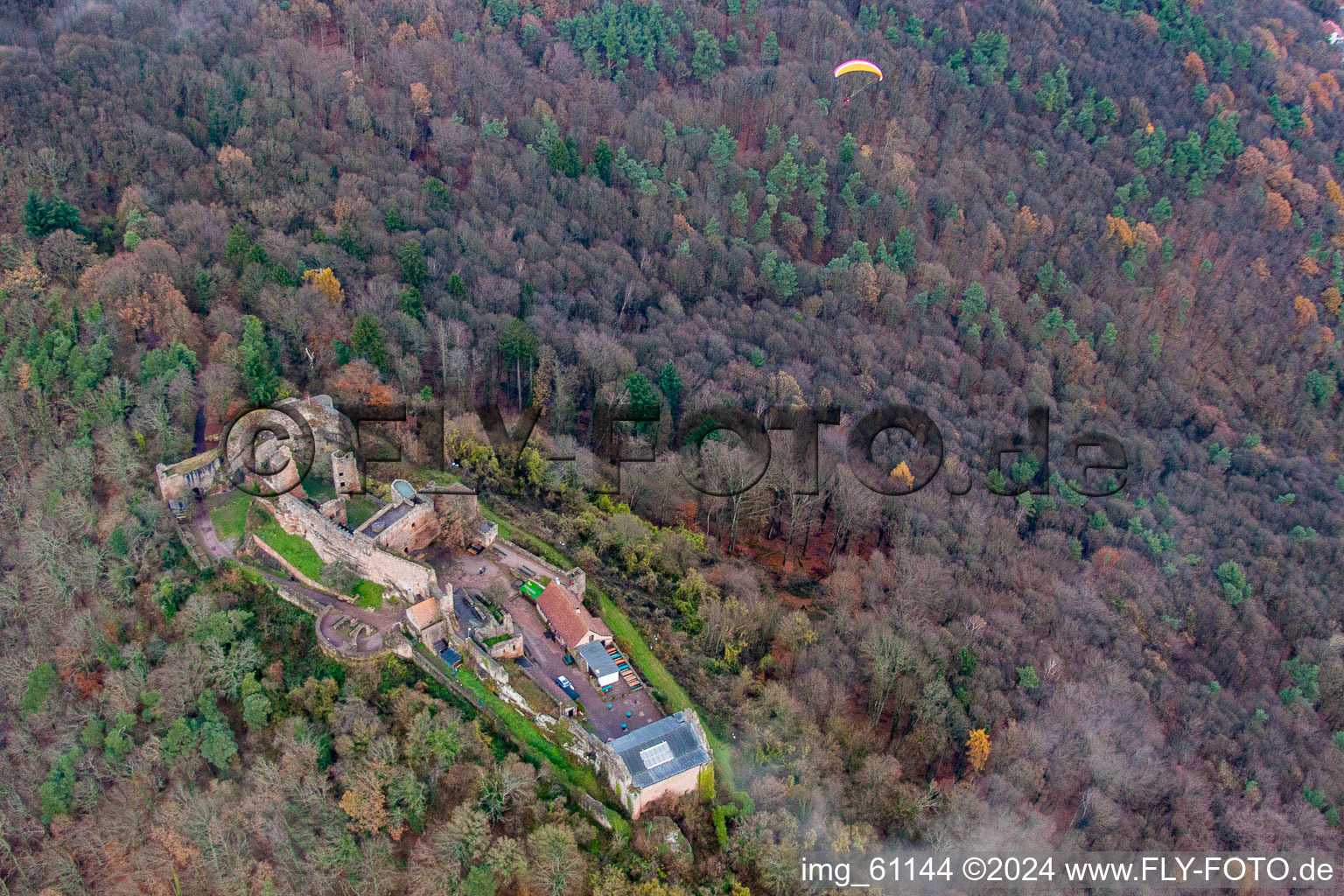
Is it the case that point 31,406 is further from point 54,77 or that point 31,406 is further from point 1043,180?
point 1043,180

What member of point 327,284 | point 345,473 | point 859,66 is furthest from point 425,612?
point 859,66

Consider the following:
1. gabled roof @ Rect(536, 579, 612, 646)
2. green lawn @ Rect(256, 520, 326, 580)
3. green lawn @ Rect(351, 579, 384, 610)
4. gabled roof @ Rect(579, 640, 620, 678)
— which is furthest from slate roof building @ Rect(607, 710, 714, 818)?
green lawn @ Rect(256, 520, 326, 580)

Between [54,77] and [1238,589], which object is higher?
[54,77]

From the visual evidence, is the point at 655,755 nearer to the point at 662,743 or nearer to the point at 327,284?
the point at 662,743

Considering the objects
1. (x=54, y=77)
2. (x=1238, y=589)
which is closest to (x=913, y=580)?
(x=1238, y=589)

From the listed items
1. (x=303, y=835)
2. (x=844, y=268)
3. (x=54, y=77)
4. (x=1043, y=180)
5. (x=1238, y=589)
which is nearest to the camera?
(x=303, y=835)

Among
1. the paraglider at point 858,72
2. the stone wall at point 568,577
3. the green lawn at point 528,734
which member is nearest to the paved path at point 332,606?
the green lawn at point 528,734
